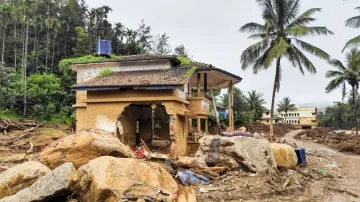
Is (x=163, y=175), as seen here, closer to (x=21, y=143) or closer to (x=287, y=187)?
(x=287, y=187)

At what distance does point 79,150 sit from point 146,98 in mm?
7795

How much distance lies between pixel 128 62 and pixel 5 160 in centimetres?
1041

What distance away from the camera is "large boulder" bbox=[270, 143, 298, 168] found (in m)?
16.4

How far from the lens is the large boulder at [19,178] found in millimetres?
9531

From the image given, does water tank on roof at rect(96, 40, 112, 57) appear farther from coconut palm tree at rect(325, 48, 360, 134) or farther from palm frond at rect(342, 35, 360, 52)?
coconut palm tree at rect(325, 48, 360, 134)

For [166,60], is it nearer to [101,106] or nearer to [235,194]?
[101,106]

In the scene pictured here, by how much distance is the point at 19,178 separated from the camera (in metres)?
9.74

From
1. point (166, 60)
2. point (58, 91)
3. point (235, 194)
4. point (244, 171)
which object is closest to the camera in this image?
point (235, 194)

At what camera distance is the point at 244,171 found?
14.4 m

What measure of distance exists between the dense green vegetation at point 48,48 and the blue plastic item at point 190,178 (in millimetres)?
29653

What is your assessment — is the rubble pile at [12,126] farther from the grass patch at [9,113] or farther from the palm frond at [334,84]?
the palm frond at [334,84]

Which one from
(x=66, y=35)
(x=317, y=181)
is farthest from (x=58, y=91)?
(x=317, y=181)

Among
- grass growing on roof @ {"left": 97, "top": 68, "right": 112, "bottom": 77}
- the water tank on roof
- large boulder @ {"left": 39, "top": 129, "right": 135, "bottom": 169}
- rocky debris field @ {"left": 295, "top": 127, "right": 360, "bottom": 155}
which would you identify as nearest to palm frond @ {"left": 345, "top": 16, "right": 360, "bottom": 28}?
rocky debris field @ {"left": 295, "top": 127, "right": 360, "bottom": 155}

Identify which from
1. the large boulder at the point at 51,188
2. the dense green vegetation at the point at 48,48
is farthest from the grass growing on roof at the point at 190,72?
the dense green vegetation at the point at 48,48
